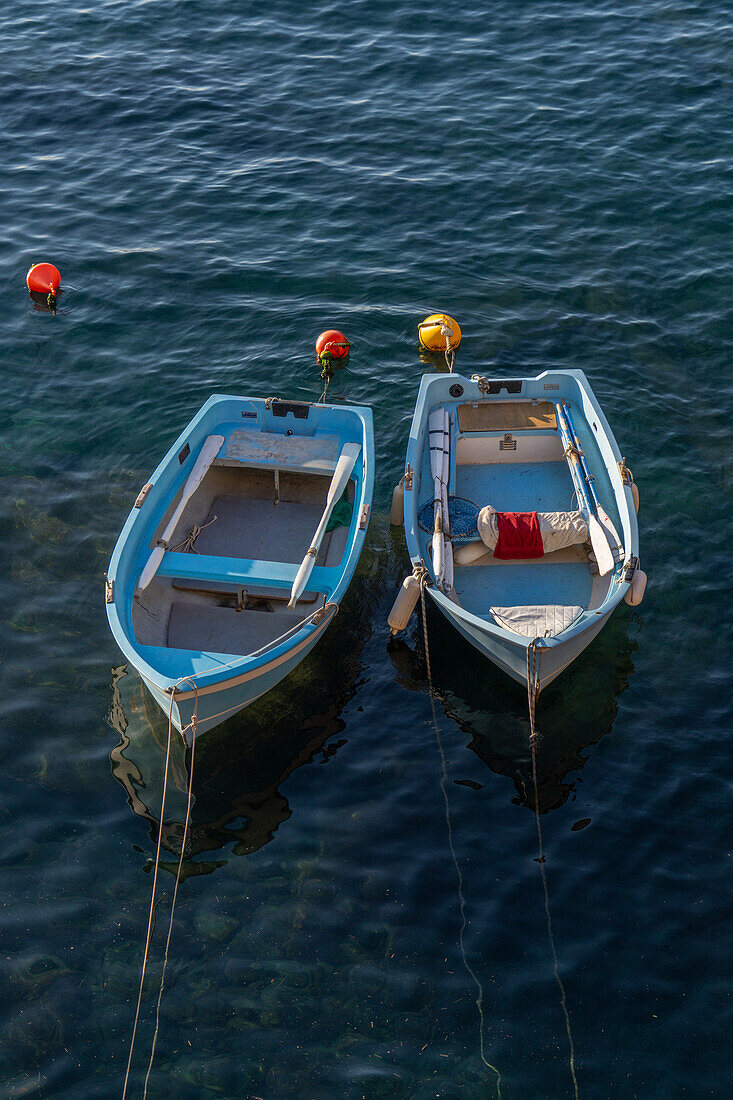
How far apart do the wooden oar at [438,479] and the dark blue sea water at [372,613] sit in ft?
4.33

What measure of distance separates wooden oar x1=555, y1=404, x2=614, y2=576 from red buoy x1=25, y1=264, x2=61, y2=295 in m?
11.1

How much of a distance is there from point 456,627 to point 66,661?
5467 mm

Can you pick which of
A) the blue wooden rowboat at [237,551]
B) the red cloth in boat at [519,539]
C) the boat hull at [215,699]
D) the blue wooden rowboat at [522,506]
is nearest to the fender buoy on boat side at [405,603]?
the blue wooden rowboat at [522,506]

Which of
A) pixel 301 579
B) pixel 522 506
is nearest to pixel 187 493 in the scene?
pixel 301 579

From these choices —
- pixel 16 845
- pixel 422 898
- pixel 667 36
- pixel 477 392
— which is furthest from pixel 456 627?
pixel 667 36

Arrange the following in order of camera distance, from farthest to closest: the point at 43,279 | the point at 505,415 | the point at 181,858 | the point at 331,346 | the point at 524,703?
the point at 43,279, the point at 331,346, the point at 505,415, the point at 524,703, the point at 181,858

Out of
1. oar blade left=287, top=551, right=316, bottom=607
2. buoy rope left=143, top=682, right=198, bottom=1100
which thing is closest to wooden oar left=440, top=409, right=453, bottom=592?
oar blade left=287, top=551, right=316, bottom=607

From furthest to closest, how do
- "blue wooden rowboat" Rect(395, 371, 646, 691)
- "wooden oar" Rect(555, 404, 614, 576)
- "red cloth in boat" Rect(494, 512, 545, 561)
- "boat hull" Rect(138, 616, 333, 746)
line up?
"red cloth in boat" Rect(494, 512, 545, 561), "wooden oar" Rect(555, 404, 614, 576), "blue wooden rowboat" Rect(395, 371, 646, 691), "boat hull" Rect(138, 616, 333, 746)

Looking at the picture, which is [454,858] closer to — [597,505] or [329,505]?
[329,505]

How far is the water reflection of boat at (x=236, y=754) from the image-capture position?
10883 mm

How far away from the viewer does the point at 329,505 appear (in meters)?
13.3

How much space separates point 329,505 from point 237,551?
5.29 ft

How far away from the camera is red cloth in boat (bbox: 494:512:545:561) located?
13.0 metres

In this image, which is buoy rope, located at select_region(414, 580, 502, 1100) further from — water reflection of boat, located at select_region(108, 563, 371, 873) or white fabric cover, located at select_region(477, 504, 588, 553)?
white fabric cover, located at select_region(477, 504, 588, 553)
